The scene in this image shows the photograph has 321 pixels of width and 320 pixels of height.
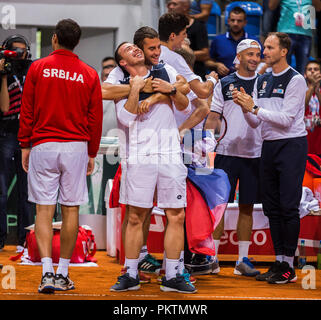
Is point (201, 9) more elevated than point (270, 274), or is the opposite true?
point (201, 9)

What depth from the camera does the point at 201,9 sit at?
8.88 metres

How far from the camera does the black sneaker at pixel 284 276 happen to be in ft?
17.5

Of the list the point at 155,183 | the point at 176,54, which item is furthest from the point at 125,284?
the point at 176,54

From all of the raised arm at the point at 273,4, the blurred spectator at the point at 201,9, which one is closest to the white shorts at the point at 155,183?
the blurred spectator at the point at 201,9

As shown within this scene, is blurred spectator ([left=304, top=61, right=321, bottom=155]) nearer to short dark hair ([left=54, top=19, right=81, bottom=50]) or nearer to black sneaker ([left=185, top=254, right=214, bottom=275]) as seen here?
black sneaker ([left=185, top=254, right=214, bottom=275])

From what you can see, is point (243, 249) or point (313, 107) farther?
point (313, 107)

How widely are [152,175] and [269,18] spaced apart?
5.04 meters

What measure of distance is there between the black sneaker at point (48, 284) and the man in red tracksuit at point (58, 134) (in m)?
0.01

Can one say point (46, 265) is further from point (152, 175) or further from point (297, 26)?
point (297, 26)

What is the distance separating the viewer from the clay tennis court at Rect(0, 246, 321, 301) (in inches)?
174

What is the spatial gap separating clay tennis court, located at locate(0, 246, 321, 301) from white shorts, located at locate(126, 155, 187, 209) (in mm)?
605

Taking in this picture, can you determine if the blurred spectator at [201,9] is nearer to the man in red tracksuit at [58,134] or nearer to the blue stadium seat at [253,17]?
the blue stadium seat at [253,17]
